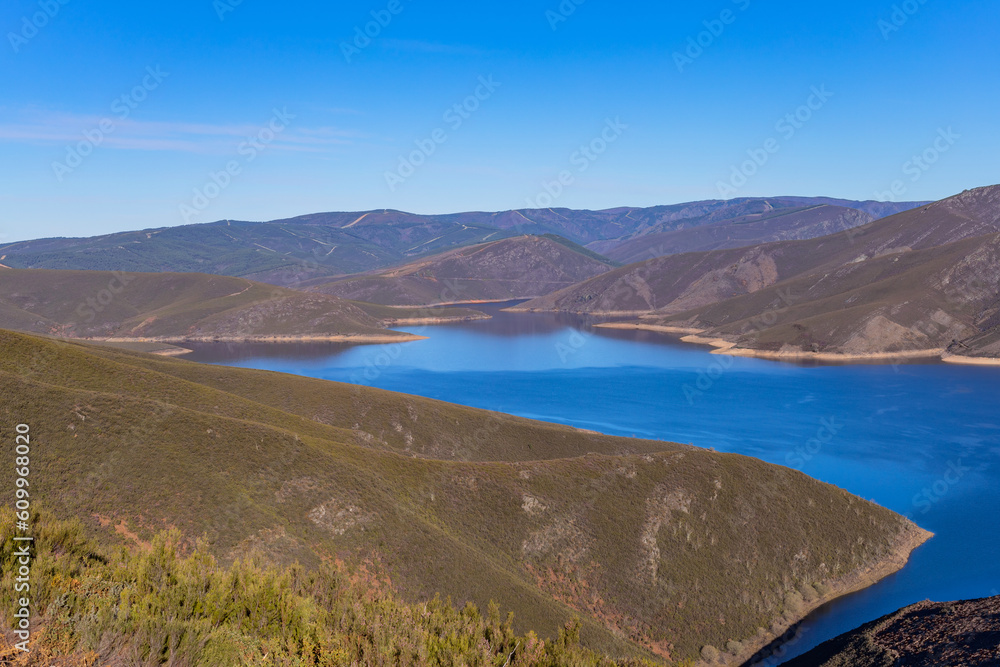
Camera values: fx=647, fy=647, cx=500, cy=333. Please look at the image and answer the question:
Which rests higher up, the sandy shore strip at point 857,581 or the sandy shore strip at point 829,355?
the sandy shore strip at point 829,355

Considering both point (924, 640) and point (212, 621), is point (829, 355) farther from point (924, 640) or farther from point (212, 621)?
point (212, 621)

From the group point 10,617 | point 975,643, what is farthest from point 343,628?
point 975,643

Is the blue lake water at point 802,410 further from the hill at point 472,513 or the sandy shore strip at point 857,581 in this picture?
the hill at point 472,513

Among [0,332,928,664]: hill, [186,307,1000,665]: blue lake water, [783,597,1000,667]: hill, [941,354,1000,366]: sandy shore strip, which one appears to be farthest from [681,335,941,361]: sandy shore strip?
[783,597,1000,667]: hill

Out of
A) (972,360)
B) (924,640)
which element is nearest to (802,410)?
(972,360)

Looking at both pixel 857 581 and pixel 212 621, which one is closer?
pixel 212 621

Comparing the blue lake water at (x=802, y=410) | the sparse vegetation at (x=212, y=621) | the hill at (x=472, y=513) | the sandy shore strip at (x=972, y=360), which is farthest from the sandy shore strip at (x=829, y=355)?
the sparse vegetation at (x=212, y=621)

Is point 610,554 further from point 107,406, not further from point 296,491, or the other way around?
point 107,406
